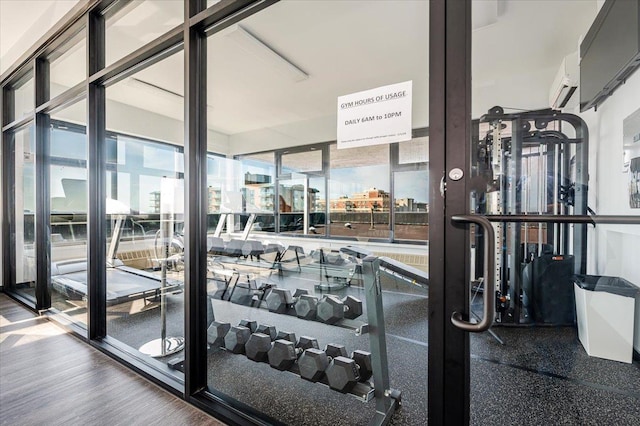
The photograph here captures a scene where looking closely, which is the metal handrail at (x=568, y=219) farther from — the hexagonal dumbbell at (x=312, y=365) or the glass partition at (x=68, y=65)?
the glass partition at (x=68, y=65)

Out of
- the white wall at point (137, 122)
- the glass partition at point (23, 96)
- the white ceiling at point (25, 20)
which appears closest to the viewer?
the white wall at point (137, 122)

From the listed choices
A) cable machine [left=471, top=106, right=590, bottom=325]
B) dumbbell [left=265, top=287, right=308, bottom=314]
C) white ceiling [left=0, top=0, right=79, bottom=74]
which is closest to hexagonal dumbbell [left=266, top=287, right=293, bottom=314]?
dumbbell [left=265, top=287, right=308, bottom=314]

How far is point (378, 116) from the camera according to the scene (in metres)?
1.34

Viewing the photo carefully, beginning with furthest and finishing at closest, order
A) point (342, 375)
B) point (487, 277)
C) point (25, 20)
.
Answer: point (25, 20)
point (342, 375)
point (487, 277)

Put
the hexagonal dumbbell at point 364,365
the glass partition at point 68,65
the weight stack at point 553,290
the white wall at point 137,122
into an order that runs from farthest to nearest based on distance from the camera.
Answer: the glass partition at point 68,65
the white wall at point 137,122
the hexagonal dumbbell at point 364,365
the weight stack at point 553,290

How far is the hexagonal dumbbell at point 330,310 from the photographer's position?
2.06 meters

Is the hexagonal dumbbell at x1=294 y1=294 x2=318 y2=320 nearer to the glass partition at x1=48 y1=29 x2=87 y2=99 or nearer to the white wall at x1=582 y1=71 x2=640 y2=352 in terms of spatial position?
the white wall at x1=582 y1=71 x2=640 y2=352

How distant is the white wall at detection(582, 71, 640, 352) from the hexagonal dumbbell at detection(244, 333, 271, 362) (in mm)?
1916

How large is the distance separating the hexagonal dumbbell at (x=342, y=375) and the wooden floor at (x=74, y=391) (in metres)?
0.76

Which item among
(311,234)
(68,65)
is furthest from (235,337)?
(68,65)

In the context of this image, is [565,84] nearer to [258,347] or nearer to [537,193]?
[537,193]

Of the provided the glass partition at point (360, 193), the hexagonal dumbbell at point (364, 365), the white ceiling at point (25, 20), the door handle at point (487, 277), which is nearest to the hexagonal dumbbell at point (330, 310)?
the hexagonal dumbbell at point (364, 365)

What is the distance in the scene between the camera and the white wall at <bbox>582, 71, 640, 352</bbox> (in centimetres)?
106

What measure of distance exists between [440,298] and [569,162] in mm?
852
